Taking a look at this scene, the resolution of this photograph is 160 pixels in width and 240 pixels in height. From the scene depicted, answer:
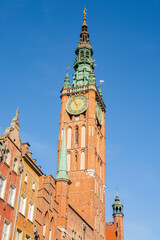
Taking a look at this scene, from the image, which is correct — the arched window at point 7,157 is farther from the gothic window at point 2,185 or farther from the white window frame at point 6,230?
the white window frame at point 6,230

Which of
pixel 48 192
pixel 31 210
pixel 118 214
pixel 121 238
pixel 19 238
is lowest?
pixel 19 238

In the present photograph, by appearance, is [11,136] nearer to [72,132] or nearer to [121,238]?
[72,132]

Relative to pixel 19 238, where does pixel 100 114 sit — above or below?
above

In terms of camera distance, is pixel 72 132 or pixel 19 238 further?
pixel 72 132

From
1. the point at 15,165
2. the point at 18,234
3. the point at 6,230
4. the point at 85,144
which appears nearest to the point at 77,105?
the point at 85,144

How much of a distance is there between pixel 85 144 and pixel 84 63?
19.9 meters

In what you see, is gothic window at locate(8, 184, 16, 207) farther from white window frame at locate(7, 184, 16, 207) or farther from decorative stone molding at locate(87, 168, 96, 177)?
decorative stone molding at locate(87, 168, 96, 177)

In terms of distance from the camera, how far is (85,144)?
191 ft

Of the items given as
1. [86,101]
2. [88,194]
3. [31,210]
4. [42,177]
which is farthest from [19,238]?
[86,101]

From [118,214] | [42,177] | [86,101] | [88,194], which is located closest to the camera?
[42,177]

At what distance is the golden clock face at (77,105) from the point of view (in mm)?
61625

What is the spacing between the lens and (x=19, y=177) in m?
28.5

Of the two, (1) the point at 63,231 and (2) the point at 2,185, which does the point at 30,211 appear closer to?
(2) the point at 2,185

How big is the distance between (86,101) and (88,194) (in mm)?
16316
